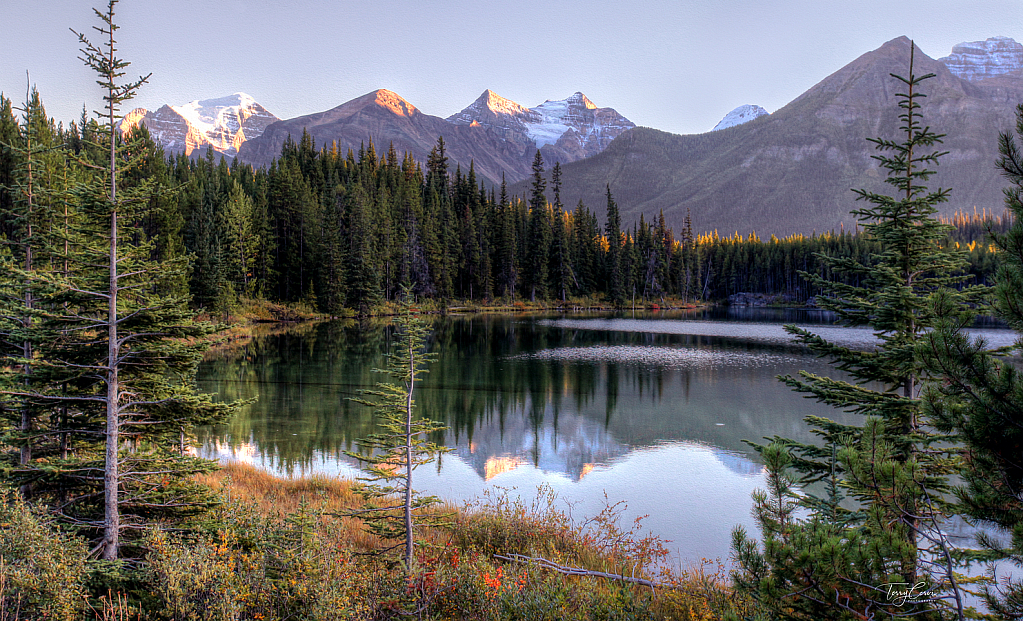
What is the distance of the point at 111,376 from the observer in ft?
22.3

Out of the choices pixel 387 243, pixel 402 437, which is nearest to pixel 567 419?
pixel 402 437

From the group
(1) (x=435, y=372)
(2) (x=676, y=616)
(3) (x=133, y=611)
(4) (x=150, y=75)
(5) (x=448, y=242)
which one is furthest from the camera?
(5) (x=448, y=242)

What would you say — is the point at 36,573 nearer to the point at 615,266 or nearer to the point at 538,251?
the point at 538,251

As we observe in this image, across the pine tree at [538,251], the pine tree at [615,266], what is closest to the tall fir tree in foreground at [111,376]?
the pine tree at [538,251]

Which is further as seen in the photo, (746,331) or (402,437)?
(746,331)

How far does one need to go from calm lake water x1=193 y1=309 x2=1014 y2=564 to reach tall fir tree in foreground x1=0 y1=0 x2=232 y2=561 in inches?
299

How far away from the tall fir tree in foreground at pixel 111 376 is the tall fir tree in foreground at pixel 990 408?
7.73m

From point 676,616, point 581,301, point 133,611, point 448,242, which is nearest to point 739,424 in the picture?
point 676,616

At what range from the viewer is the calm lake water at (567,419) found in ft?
47.0

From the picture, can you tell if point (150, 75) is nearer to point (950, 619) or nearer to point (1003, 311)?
point (1003, 311)

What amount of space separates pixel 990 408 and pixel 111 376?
335 inches

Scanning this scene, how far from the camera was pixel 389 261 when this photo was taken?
81438mm

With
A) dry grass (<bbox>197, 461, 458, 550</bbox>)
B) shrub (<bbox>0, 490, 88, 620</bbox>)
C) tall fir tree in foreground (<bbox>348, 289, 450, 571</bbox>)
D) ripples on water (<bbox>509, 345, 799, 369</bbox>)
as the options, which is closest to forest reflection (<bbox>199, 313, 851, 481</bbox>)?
ripples on water (<bbox>509, 345, 799, 369</bbox>)

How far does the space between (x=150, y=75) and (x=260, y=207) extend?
70.0 metres
